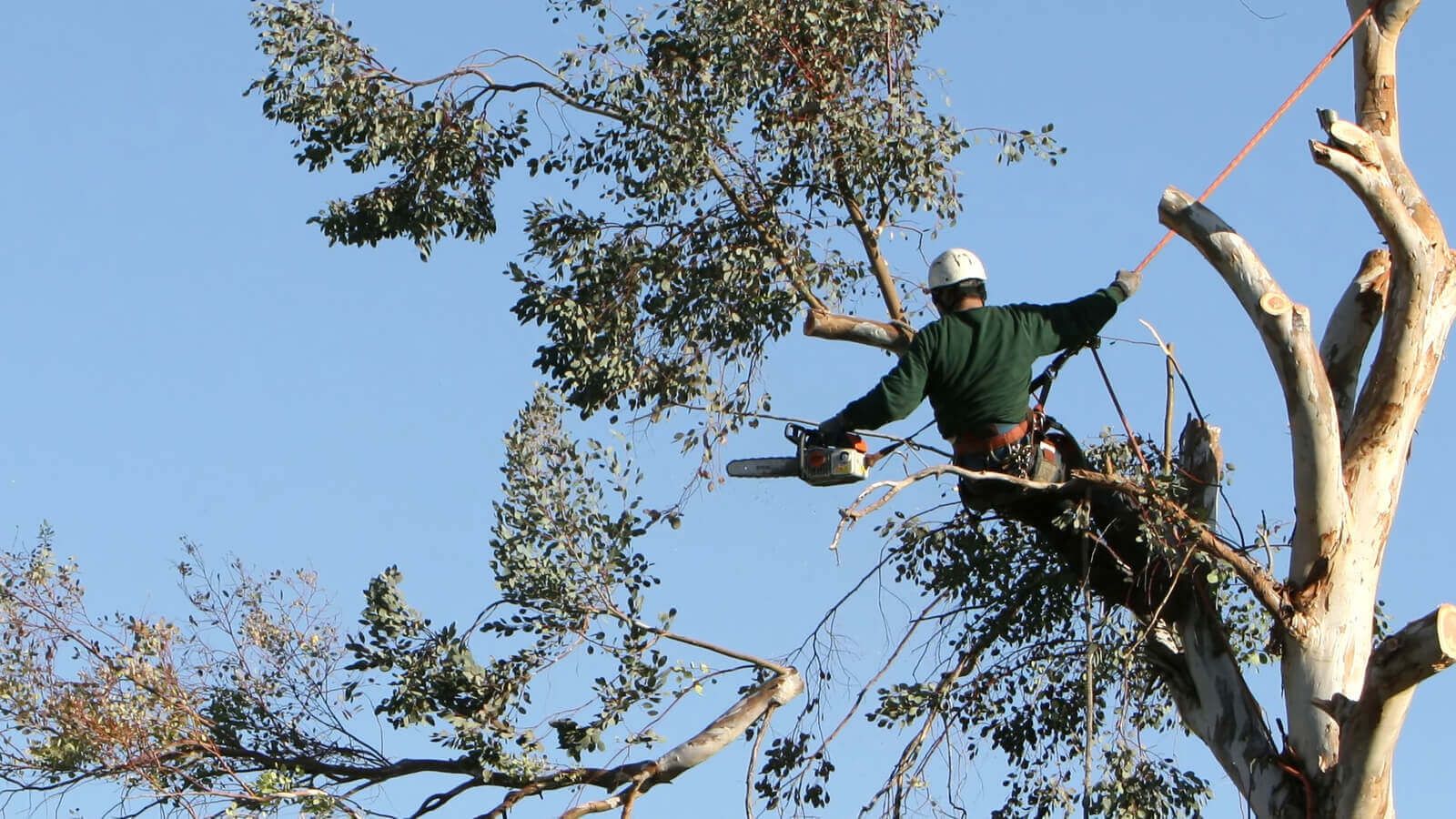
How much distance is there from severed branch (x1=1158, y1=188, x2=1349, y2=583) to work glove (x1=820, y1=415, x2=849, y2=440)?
159 centimetres

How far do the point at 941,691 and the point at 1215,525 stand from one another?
5.20 feet

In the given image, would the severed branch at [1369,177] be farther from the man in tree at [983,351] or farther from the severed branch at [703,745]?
the severed branch at [703,745]

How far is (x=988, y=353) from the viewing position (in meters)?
8.65

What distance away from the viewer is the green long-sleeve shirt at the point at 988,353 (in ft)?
28.3

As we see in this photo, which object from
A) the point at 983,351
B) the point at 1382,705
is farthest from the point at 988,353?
the point at 1382,705

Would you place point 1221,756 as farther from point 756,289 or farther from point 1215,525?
point 756,289

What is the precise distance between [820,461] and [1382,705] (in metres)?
2.15

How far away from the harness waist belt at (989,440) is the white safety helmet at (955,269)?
1.91ft

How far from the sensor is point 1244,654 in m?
9.75

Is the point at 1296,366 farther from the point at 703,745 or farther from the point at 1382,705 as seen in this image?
the point at 703,745

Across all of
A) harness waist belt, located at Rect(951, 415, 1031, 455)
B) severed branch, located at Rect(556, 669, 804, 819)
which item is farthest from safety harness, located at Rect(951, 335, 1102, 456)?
severed branch, located at Rect(556, 669, 804, 819)

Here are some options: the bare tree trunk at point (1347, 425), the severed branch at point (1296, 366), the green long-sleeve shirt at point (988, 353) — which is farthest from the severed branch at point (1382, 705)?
the green long-sleeve shirt at point (988, 353)

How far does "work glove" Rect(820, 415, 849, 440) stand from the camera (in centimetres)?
836

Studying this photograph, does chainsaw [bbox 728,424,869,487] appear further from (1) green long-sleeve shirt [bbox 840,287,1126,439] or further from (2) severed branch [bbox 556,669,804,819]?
(2) severed branch [bbox 556,669,804,819]
